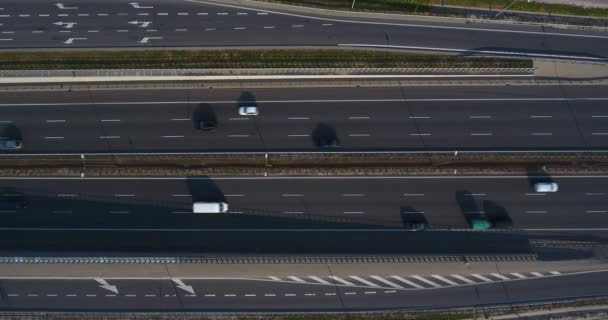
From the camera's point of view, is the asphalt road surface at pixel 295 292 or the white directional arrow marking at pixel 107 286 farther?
the white directional arrow marking at pixel 107 286

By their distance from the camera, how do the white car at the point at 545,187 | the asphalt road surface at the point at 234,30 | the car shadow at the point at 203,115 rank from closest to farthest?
the white car at the point at 545,187 → the car shadow at the point at 203,115 → the asphalt road surface at the point at 234,30

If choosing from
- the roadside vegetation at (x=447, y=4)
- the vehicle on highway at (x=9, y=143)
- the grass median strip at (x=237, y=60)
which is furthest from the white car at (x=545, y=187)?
the vehicle on highway at (x=9, y=143)

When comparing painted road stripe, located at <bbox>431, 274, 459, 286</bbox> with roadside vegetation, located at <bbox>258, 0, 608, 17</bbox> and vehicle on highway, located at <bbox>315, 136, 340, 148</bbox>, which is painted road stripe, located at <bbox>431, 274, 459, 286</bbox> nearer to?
vehicle on highway, located at <bbox>315, 136, 340, 148</bbox>

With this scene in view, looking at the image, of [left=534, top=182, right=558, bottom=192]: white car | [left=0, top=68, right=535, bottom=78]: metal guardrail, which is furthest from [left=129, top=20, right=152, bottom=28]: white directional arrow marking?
[left=534, top=182, right=558, bottom=192]: white car

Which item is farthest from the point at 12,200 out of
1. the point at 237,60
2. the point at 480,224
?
the point at 480,224

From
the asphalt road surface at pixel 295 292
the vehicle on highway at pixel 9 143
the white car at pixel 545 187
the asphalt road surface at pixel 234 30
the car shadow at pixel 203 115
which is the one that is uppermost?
the asphalt road surface at pixel 234 30

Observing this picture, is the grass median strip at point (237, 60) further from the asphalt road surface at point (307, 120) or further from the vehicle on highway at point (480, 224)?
the vehicle on highway at point (480, 224)

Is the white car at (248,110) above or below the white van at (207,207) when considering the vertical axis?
above
